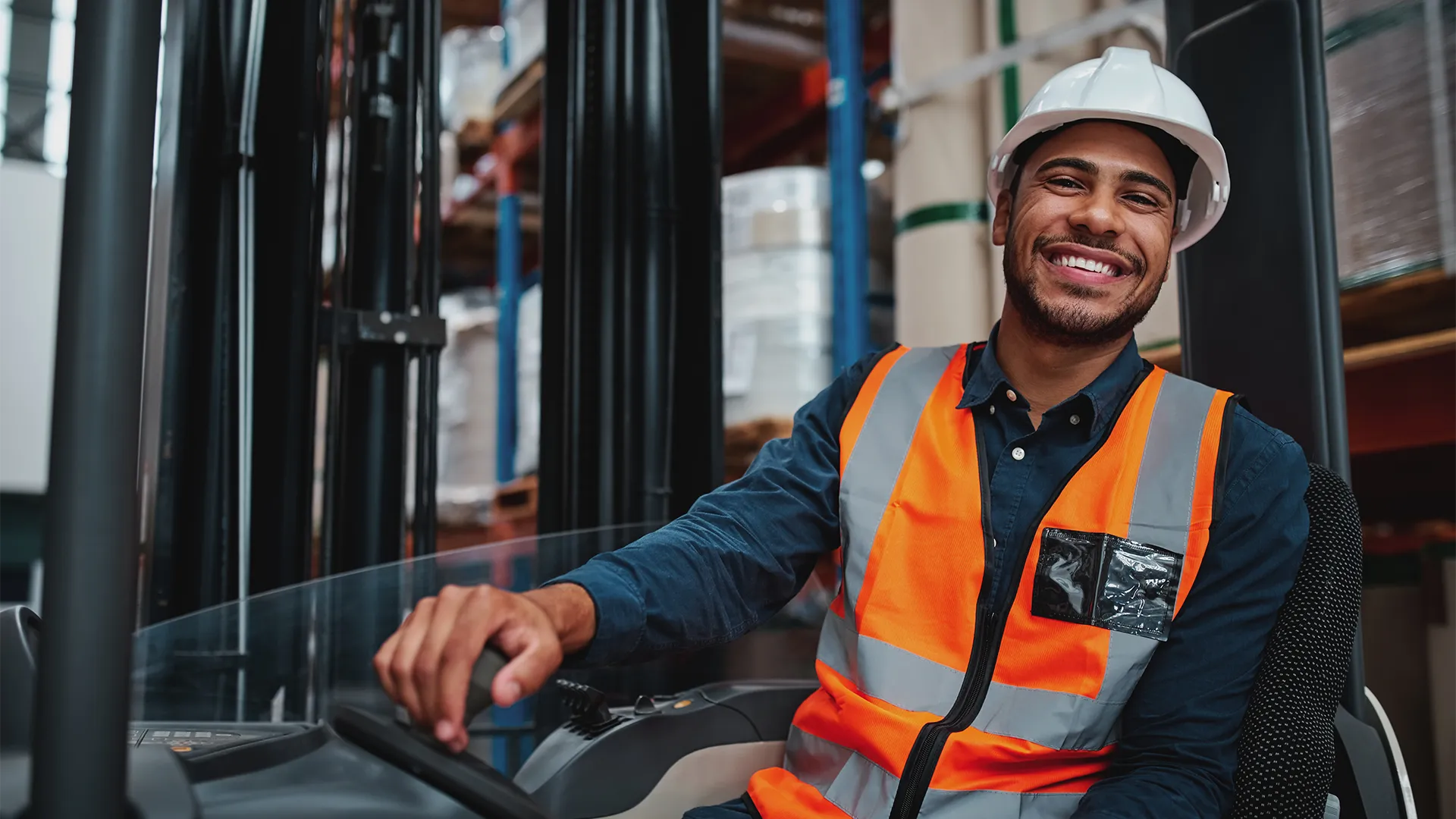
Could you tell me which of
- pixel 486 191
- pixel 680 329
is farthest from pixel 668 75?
pixel 486 191

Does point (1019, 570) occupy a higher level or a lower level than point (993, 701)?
higher

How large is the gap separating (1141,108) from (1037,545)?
23.1 inches

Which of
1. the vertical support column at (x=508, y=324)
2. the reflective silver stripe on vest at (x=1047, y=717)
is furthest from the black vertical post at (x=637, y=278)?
the vertical support column at (x=508, y=324)

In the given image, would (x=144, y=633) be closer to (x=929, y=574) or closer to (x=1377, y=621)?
(x=929, y=574)

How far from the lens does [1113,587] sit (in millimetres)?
1372

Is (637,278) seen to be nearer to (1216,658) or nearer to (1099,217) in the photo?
(1099,217)

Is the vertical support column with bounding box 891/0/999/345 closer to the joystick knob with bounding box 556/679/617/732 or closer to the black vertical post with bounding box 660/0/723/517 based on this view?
the black vertical post with bounding box 660/0/723/517

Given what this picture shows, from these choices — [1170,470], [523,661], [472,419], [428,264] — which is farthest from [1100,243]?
[472,419]

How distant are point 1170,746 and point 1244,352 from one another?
0.57 m

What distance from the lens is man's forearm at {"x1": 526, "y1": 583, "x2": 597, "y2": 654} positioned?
109 centimetres

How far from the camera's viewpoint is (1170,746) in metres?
1.34

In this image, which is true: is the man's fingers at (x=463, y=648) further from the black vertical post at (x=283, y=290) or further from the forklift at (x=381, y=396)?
the black vertical post at (x=283, y=290)

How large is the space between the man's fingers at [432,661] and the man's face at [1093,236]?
96 centimetres

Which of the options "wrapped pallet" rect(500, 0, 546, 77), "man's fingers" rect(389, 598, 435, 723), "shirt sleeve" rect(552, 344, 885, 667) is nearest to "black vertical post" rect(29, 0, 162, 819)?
"man's fingers" rect(389, 598, 435, 723)
